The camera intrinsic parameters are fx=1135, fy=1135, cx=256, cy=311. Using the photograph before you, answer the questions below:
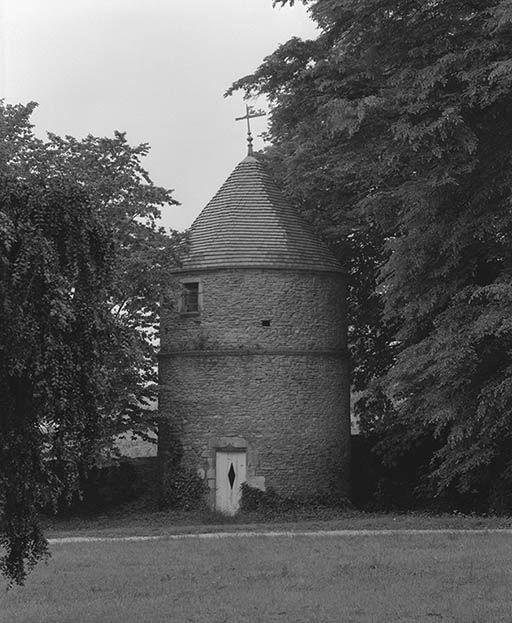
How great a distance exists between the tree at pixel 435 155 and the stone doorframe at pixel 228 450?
4372 millimetres

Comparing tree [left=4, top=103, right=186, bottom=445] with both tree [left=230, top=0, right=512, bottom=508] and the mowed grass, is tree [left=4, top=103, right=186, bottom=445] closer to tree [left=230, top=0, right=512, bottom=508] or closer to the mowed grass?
tree [left=230, top=0, right=512, bottom=508]

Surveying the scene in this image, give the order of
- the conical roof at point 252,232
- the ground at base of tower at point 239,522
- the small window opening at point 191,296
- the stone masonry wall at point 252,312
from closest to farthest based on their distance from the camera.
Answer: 1. the ground at base of tower at point 239,522
2. the stone masonry wall at point 252,312
3. the conical roof at point 252,232
4. the small window opening at point 191,296

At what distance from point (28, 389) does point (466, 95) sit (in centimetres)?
1174

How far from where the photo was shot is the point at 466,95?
776 inches

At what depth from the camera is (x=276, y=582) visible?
14.1 metres

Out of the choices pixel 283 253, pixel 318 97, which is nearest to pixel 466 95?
pixel 318 97

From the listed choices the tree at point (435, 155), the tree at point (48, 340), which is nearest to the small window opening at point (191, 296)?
the tree at point (435, 155)

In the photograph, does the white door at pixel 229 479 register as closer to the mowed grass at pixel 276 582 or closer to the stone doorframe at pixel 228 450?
the stone doorframe at pixel 228 450

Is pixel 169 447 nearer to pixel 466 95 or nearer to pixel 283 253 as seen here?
pixel 283 253

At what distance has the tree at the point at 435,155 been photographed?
20.1 meters

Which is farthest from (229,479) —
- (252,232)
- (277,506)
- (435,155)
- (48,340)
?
(48,340)

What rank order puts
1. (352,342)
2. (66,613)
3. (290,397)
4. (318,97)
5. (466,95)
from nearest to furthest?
1. (66,613)
2. (466,95)
3. (318,97)
4. (290,397)
5. (352,342)

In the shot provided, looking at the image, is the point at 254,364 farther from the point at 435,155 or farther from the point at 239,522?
the point at 435,155

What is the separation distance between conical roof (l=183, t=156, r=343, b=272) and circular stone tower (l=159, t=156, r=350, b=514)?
34mm
